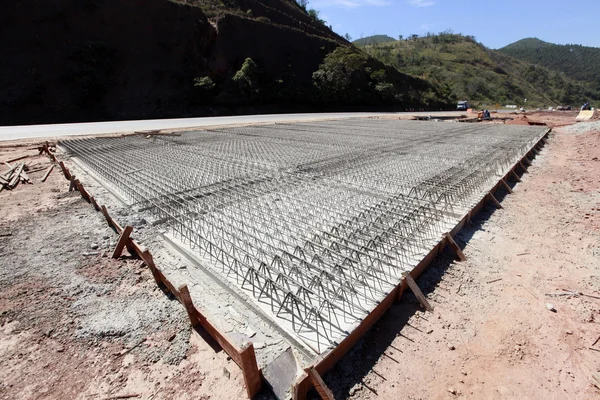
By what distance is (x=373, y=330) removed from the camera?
11.6ft

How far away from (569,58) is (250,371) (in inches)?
7691

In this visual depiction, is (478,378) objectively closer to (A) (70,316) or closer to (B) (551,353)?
(B) (551,353)

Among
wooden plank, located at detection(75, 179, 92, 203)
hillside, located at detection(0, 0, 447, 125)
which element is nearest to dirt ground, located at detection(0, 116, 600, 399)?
wooden plank, located at detection(75, 179, 92, 203)

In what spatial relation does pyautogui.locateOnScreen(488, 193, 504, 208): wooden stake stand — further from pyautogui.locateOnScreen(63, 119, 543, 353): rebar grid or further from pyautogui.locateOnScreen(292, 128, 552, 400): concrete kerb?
pyautogui.locateOnScreen(292, 128, 552, 400): concrete kerb

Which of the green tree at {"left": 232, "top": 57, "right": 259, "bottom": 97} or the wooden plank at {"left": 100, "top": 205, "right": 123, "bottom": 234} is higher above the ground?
the green tree at {"left": 232, "top": 57, "right": 259, "bottom": 97}

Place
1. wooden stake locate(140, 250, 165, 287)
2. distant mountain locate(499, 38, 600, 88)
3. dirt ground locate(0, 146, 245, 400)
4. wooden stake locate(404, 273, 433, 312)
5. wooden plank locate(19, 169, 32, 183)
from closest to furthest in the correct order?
dirt ground locate(0, 146, 245, 400) → wooden stake locate(404, 273, 433, 312) → wooden stake locate(140, 250, 165, 287) → wooden plank locate(19, 169, 32, 183) → distant mountain locate(499, 38, 600, 88)

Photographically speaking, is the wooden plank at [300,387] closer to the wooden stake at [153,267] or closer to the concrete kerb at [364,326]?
the concrete kerb at [364,326]

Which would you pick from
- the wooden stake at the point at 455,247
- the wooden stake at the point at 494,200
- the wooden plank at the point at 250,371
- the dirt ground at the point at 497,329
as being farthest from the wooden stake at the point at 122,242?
the wooden stake at the point at 494,200

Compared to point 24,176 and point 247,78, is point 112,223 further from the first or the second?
point 247,78

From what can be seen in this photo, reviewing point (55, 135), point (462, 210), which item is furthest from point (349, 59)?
point (462, 210)

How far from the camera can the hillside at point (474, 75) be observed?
6838 centimetres

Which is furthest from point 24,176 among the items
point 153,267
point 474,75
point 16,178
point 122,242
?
point 474,75

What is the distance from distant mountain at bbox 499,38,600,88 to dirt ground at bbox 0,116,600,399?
→ 155232 mm

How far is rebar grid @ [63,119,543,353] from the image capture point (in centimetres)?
395
